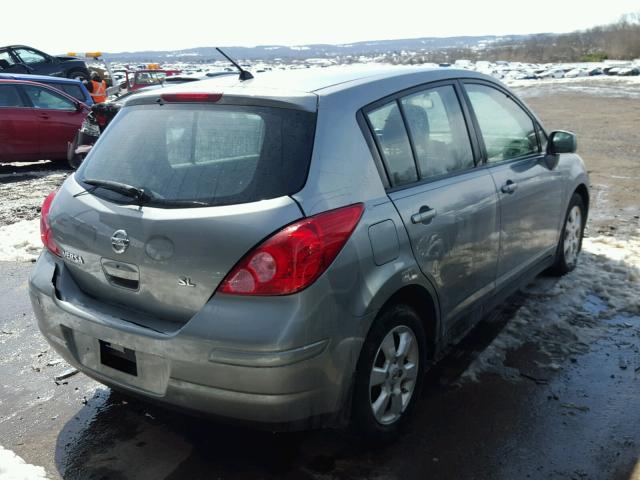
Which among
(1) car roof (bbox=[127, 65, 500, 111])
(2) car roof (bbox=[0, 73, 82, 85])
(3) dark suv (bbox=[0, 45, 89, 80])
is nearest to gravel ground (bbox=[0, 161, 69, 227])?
(2) car roof (bbox=[0, 73, 82, 85])

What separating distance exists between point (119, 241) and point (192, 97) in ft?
2.56

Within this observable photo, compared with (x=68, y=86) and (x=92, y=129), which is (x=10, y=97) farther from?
(x=92, y=129)

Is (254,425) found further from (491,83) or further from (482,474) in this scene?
(491,83)

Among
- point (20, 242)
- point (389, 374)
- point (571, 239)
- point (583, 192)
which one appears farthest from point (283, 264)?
point (20, 242)

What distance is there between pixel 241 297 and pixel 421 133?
145 cm

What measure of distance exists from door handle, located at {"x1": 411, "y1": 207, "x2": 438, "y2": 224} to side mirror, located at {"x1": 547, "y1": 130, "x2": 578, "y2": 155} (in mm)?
1896

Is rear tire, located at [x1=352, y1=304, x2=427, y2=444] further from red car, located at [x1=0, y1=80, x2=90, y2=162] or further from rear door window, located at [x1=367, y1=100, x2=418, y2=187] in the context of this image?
red car, located at [x1=0, y1=80, x2=90, y2=162]

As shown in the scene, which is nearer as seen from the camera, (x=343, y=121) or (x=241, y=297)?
(x=241, y=297)

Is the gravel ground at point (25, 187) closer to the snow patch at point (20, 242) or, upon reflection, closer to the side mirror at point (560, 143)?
the snow patch at point (20, 242)

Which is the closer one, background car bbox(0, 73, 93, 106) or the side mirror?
the side mirror

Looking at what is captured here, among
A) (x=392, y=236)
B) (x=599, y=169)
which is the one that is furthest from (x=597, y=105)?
(x=392, y=236)

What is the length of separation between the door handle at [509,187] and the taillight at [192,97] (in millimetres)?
1830

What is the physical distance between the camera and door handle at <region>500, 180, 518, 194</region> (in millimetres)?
3928

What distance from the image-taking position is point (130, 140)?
126 inches
